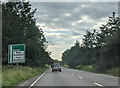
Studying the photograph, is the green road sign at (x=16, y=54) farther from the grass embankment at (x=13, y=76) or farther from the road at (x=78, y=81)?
the road at (x=78, y=81)

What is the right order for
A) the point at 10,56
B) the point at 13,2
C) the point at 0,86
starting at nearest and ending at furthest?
the point at 0,86
the point at 10,56
the point at 13,2

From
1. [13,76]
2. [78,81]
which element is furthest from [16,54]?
[78,81]

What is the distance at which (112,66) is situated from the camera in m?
33.8

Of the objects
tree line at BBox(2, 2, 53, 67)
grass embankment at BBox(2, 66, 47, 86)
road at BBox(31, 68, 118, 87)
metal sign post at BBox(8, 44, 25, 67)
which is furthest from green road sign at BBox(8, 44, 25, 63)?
tree line at BBox(2, 2, 53, 67)

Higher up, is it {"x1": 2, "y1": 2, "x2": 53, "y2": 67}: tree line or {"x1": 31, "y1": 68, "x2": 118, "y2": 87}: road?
{"x1": 2, "y1": 2, "x2": 53, "y2": 67}: tree line

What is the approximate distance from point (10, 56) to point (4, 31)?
21240 millimetres

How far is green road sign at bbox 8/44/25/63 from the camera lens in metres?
24.7

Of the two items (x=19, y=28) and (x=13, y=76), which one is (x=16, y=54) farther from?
(x=19, y=28)

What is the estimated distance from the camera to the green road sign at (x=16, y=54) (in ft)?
81.1

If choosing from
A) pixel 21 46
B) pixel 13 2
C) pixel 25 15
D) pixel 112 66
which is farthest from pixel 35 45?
pixel 21 46

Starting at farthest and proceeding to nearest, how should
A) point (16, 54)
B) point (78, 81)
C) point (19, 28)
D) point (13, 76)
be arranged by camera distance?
point (19, 28)
point (16, 54)
point (13, 76)
point (78, 81)

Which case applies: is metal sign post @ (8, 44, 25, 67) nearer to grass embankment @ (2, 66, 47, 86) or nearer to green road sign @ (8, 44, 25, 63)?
green road sign @ (8, 44, 25, 63)

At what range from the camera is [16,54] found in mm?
24922

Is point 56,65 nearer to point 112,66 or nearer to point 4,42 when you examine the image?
point 4,42
